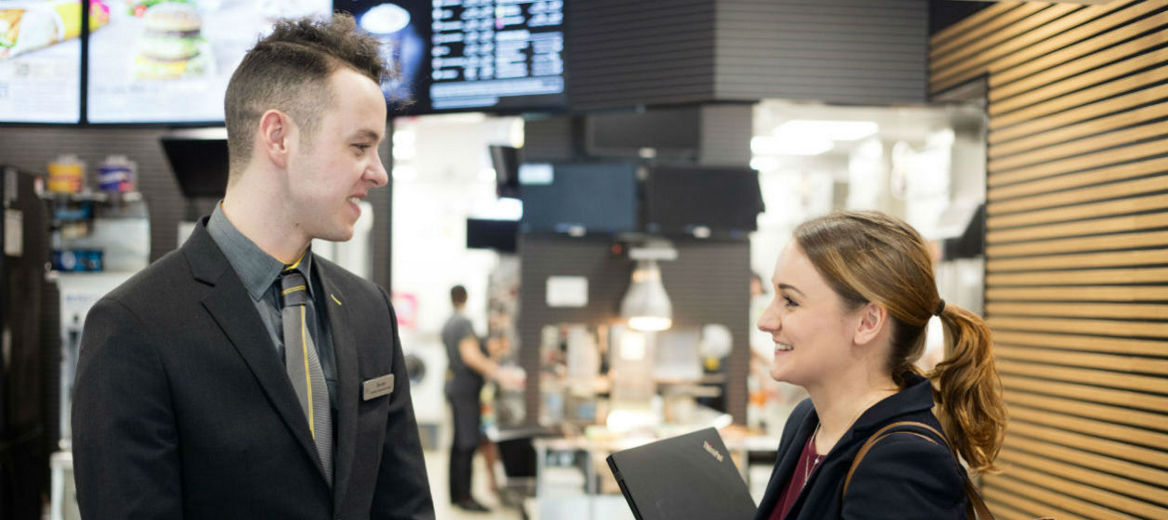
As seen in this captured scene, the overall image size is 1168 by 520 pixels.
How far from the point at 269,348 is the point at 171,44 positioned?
1.86 meters

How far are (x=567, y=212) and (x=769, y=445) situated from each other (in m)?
2.22

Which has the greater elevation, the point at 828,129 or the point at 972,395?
the point at 828,129

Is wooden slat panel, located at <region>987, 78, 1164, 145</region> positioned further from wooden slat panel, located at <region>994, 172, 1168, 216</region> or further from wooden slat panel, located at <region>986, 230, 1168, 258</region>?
wooden slat panel, located at <region>986, 230, 1168, 258</region>

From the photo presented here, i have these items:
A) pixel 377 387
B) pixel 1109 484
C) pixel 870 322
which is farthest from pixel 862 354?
pixel 1109 484

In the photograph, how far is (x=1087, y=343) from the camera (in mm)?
3104

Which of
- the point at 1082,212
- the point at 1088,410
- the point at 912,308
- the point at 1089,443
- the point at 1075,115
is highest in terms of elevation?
the point at 1075,115

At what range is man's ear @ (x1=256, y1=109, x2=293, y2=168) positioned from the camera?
5.17 feet

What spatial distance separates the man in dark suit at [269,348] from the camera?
1.40 metres

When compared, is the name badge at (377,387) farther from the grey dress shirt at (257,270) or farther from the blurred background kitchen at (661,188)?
the blurred background kitchen at (661,188)

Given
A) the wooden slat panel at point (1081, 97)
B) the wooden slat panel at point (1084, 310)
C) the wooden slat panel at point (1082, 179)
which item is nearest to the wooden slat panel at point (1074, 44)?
the wooden slat panel at point (1081, 97)

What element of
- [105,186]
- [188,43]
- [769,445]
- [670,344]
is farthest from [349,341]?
[670,344]

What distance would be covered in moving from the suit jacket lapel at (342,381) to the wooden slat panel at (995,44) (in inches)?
112

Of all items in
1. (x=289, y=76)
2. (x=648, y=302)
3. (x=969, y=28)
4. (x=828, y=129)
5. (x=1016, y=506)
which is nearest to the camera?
(x=289, y=76)

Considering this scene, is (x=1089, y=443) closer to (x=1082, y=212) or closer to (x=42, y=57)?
(x=1082, y=212)
